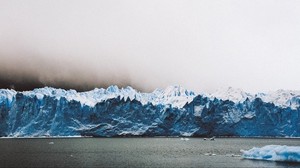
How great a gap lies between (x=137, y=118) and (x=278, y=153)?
322 ft

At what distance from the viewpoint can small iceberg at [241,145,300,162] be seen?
177 ft

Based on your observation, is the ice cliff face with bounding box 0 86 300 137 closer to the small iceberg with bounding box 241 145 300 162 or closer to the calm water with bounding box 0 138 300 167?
the calm water with bounding box 0 138 300 167

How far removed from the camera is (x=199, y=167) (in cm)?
5194

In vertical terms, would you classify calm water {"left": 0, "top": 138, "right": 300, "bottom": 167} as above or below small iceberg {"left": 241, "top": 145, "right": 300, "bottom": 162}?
below

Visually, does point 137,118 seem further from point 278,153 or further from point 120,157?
point 278,153

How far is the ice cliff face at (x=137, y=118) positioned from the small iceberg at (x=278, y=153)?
292 ft

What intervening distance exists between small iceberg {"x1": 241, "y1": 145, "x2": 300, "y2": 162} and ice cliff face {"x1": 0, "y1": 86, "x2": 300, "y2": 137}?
89.0 metres

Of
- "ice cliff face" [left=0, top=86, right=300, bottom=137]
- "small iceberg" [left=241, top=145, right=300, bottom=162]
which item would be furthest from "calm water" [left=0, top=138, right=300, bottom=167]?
"ice cliff face" [left=0, top=86, right=300, bottom=137]

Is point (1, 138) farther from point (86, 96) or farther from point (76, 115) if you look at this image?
point (86, 96)

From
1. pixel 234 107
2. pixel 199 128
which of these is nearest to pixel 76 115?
pixel 199 128

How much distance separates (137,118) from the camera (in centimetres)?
15075

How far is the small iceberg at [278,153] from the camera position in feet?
177

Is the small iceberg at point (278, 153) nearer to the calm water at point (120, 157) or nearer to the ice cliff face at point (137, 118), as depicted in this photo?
the calm water at point (120, 157)

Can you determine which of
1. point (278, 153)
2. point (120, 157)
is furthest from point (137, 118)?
point (278, 153)
